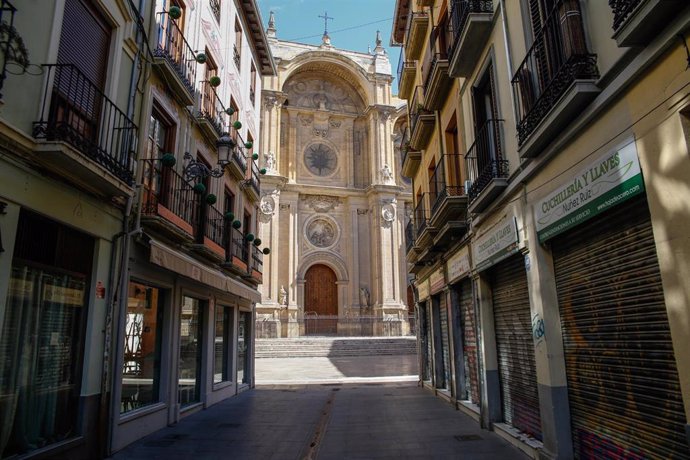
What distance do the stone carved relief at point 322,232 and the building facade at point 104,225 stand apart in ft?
65.3

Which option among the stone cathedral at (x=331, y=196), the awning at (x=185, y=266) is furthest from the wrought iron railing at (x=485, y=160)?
the stone cathedral at (x=331, y=196)

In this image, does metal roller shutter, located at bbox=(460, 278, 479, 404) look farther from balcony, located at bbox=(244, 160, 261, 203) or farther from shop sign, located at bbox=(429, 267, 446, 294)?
balcony, located at bbox=(244, 160, 261, 203)

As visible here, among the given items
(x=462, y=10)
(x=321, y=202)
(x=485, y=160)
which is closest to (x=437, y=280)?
(x=485, y=160)

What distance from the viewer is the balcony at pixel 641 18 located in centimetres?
320

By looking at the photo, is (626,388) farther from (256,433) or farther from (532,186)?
(256,433)

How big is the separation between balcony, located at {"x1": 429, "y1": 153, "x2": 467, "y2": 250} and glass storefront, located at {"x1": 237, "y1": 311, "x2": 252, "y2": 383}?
21.8 feet

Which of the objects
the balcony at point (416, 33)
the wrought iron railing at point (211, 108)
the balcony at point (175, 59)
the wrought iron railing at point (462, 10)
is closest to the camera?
the wrought iron railing at point (462, 10)

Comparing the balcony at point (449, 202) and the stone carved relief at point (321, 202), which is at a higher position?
the stone carved relief at point (321, 202)

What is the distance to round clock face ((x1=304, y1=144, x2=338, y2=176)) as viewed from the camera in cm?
3275

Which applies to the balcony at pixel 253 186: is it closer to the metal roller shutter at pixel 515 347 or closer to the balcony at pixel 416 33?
Answer: the balcony at pixel 416 33

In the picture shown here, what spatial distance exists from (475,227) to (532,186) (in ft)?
8.06

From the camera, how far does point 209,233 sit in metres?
10.2

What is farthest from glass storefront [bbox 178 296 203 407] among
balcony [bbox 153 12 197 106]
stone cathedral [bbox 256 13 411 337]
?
stone cathedral [bbox 256 13 411 337]

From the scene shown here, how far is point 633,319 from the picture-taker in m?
4.19
